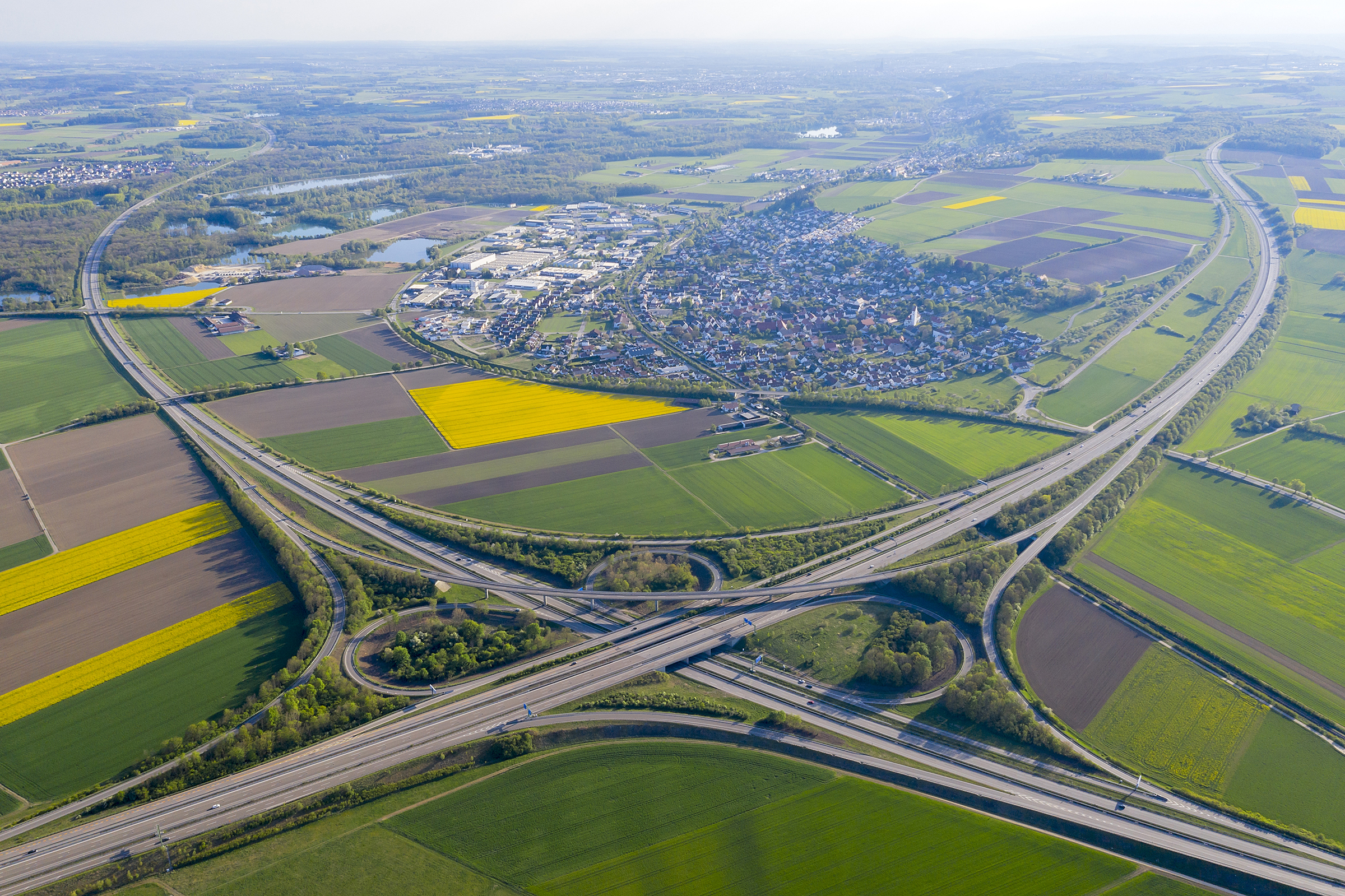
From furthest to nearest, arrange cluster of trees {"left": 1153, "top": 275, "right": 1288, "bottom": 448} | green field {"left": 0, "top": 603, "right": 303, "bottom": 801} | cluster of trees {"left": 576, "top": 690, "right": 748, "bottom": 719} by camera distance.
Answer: cluster of trees {"left": 1153, "top": 275, "right": 1288, "bottom": 448} < cluster of trees {"left": 576, "top": 690, "right": 748, "bottom": 719} < green field {"left": 0, "top": 603, "right": 303, "bottom": 801}

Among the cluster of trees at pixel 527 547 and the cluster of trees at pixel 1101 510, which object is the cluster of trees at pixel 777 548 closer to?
the cluster of trees at pixel 527 547

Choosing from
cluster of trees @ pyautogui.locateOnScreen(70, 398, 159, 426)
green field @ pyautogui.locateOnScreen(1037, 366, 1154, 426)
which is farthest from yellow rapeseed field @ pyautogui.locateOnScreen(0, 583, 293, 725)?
green field @ pyautogui.locateOnScreen(1037, 366, 1154, 426)

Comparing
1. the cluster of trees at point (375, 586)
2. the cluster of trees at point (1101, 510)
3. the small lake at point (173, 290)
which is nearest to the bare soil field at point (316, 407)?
the cluster of trees at point (375, 586)

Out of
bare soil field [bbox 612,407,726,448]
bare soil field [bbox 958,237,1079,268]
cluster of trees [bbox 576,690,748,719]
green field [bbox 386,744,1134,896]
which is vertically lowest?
green field [bbox 386,744,1134,896]

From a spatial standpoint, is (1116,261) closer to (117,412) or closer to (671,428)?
(671,428)

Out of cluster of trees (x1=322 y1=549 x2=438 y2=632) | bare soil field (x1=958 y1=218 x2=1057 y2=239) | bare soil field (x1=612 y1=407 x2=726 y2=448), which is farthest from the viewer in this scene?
bare soil field (x1=958 y1=218 x2=1057 y2=239)

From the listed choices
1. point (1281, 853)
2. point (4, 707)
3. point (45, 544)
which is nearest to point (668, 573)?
point (1281, 853)

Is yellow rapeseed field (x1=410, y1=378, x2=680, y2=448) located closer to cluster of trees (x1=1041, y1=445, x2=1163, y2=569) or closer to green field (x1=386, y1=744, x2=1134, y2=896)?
cluster of trees (x1=1041, y1=445, x2=1163, y2=569)
